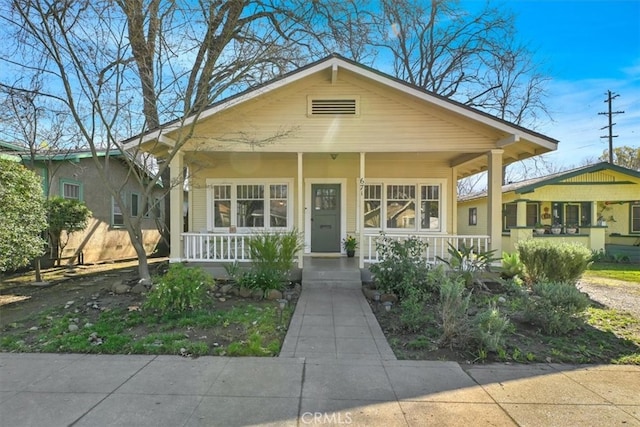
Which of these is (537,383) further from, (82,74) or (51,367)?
(82,74)

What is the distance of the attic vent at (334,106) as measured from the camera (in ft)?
27.1

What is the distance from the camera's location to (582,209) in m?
15.4

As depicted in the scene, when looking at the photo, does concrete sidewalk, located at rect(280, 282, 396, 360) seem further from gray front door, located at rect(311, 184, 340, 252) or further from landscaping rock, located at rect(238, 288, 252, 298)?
gray front door, located at rect(311, 184, 340, 252)

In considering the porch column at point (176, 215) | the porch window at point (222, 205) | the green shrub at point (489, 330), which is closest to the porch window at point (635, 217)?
the green shrub at point (489, 330)

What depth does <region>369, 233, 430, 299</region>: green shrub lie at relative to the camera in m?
6.46

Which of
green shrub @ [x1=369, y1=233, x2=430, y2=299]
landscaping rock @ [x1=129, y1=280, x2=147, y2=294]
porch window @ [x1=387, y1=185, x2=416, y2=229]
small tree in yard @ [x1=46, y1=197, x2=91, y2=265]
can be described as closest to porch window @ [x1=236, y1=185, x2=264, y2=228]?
landscaping rock @ [x1=129, y1=280, x2=147, y2=294]

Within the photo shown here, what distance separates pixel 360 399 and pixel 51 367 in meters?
3.35

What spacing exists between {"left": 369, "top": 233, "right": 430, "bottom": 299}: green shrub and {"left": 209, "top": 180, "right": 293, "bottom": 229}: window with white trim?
409 cm

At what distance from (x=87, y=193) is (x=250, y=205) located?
21.7 feet

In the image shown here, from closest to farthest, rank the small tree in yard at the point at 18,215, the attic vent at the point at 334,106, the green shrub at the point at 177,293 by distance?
the green shrub at the point at 177,293, the small tree in yard at the point at 18,215, the attic vent at the point at 334,106

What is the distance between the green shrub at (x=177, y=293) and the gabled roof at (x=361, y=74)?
3644 millimetres

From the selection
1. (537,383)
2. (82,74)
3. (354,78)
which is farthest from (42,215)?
(537,383)

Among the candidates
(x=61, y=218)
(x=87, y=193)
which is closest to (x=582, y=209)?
(x=61, y=218)

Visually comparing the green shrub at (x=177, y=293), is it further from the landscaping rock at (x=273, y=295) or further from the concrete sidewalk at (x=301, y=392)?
the concrete sidewalk at (x=301, y=392)
